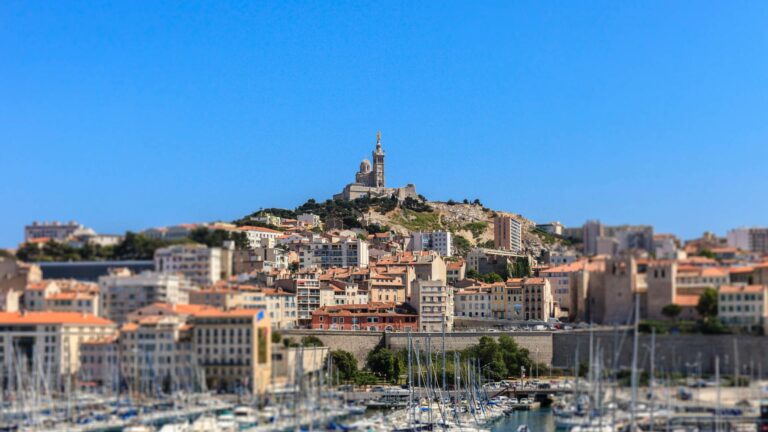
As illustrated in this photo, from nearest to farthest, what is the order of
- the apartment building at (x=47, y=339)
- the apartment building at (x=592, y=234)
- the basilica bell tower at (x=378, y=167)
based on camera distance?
the apartment building at (x=47, y=339) < the apartment building at (x=592, y=234) < the basilica bell tower at (x=378, y=167)

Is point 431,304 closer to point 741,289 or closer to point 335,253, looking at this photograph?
point 335,253

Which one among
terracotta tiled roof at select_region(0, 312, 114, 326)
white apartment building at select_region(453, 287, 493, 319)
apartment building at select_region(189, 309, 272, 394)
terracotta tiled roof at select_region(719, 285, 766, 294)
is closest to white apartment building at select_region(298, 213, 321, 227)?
white apartment building at select_region(453, 287, 493, 319)

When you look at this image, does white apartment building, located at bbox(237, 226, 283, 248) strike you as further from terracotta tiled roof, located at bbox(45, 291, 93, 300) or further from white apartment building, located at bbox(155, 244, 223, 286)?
white apartment building, located at bbox(155, 244, 223, 286)

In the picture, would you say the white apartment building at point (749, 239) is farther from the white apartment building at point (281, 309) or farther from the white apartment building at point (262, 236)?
the white apartment building at point (262, 236)

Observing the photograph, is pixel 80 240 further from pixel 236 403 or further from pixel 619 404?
pixel 619 404

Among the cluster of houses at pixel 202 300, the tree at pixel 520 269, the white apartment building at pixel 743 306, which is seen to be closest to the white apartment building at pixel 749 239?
the cluster of houses at pixel 202 300

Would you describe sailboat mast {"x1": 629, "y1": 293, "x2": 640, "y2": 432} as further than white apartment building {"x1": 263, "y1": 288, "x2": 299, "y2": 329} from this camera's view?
No
